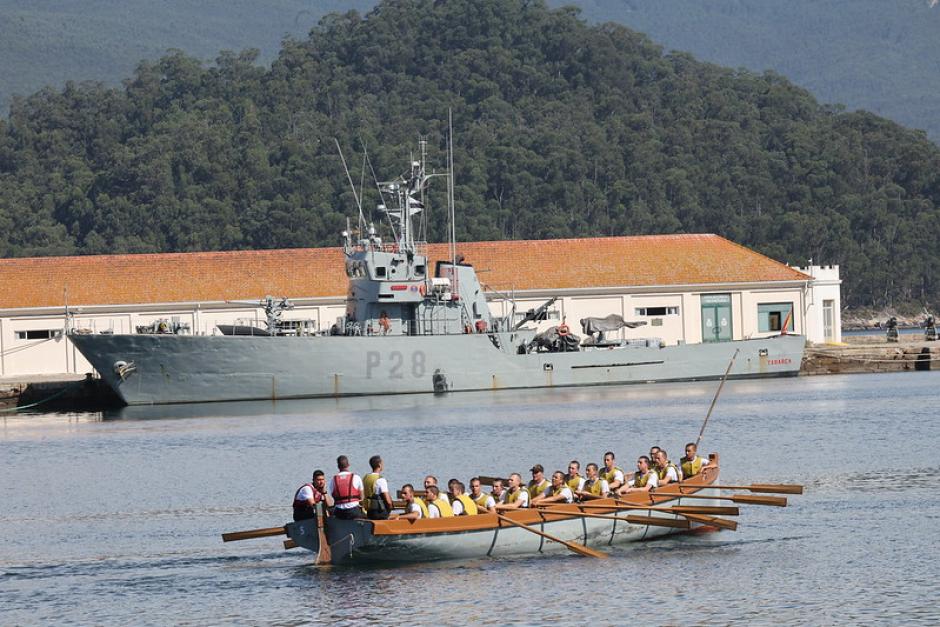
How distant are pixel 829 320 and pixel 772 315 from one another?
4718mm

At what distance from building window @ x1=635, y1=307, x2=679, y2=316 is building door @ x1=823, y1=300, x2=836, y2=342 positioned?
7600 mm

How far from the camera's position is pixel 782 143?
457 ft

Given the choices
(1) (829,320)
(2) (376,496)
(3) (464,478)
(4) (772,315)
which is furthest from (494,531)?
(1) (829,320)

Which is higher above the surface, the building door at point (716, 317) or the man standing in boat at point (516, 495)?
the building door at point (716, 317)

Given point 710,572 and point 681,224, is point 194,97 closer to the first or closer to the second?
point 681,224

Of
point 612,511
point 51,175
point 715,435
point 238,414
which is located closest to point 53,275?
point 238,414

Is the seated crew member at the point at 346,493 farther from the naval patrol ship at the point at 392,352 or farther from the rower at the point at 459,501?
the naval patrol ship at the point at 392,352

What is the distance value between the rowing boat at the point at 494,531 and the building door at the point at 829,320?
Result: 44.6 metres

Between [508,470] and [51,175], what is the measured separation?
321ft

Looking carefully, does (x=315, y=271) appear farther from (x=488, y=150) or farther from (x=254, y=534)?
(x=488, y=150)

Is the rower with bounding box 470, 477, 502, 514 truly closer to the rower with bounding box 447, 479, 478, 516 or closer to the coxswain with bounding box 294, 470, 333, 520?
the rower with bounding box 447, 479, 478, 516

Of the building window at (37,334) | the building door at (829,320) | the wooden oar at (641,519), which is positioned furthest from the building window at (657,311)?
the wooden oar at (641,519)

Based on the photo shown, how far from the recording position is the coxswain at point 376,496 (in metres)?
25.6

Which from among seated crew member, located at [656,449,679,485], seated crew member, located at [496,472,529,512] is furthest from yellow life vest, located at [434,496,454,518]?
seated crew member, located at [656,449,679,485]
